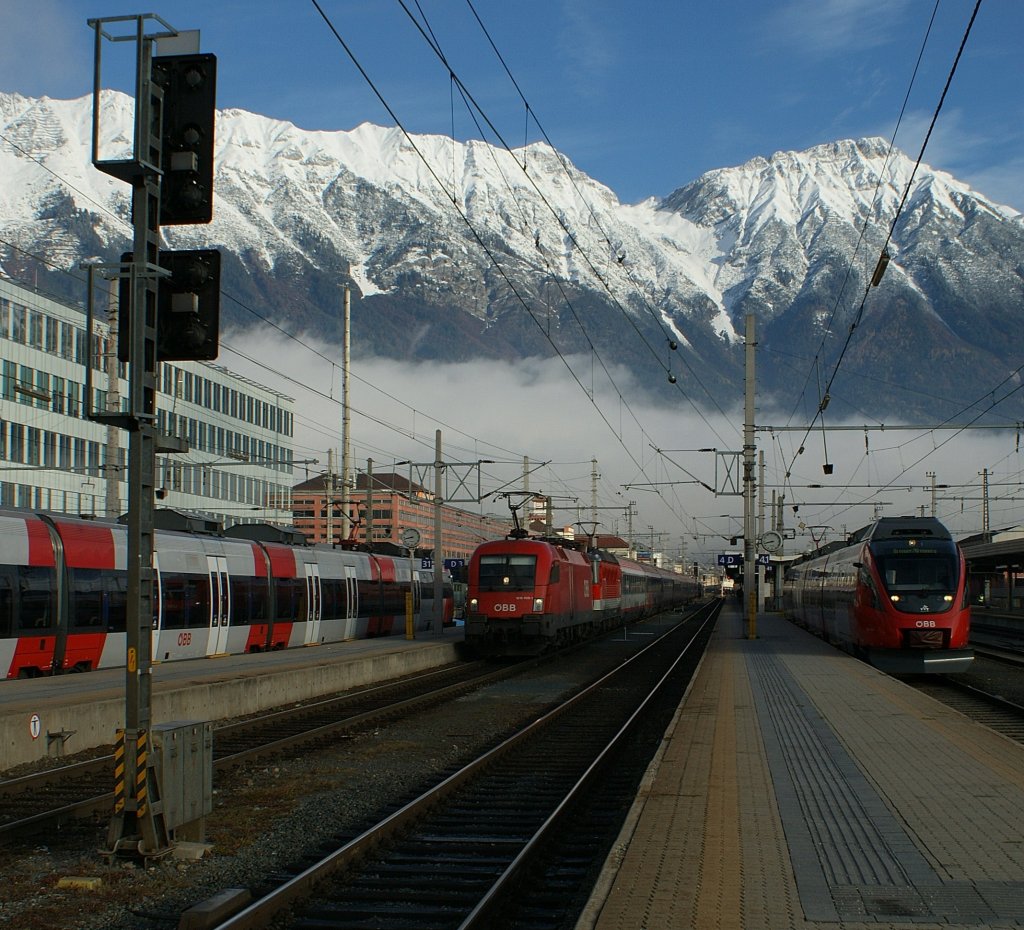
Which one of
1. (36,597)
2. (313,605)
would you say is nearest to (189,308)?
(36,597)

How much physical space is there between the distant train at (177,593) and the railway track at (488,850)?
12.1 ft

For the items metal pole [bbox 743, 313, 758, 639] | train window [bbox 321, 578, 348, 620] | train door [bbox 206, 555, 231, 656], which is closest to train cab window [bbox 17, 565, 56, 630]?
train door [bbox 206, 555, 231, 656]

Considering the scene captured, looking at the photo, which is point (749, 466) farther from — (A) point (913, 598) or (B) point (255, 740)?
(B) point (255, 740)

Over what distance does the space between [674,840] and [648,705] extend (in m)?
11.6

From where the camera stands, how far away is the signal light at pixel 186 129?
339 inches

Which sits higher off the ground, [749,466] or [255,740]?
[749,466]

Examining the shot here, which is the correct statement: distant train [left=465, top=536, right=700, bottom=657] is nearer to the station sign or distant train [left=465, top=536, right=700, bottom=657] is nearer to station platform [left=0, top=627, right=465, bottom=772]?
station platform [left=0, top=627, right=465, bottom=772]

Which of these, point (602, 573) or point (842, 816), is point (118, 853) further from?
point (602, 573)

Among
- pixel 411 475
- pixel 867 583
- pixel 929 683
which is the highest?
pixel 411 475

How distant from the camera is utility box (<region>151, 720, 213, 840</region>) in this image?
8.49m

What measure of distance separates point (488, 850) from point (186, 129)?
6.05 metres

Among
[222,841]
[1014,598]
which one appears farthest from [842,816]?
[1014,598]

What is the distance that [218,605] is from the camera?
1024 inches

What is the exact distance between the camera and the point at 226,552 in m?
26.4
